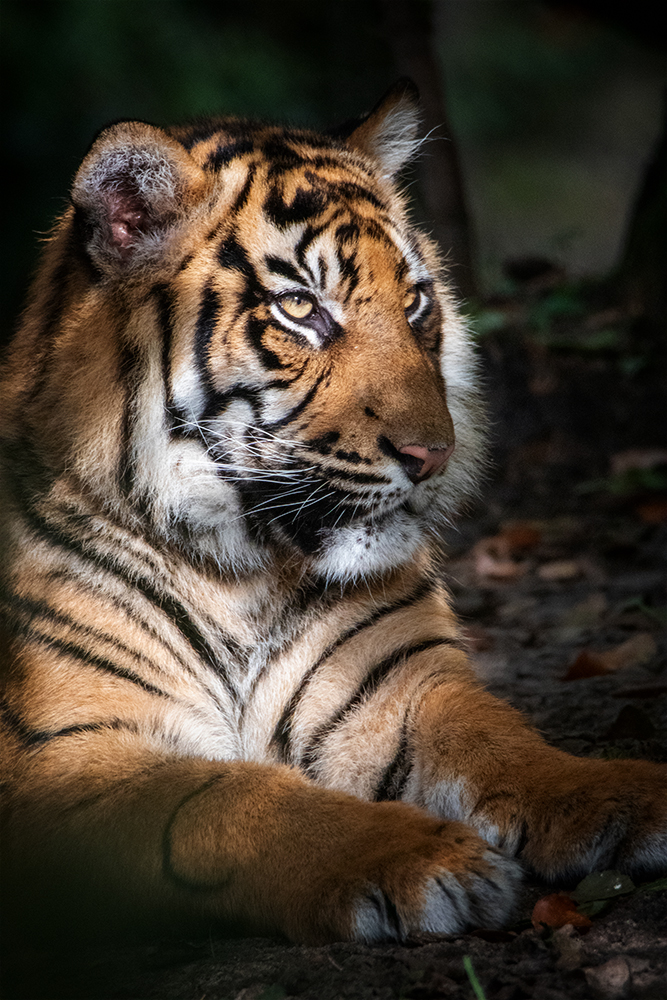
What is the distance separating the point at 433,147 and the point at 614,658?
2.82 metres

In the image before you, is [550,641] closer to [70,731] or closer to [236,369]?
[236,369]

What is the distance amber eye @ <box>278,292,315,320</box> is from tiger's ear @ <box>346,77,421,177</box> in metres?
0.59

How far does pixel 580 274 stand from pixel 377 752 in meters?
4.53

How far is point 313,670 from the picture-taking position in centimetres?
204

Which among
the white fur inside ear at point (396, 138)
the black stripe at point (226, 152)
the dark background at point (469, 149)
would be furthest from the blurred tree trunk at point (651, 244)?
the black stripe at point (226, 152)

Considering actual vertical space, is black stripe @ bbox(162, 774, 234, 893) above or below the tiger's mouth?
below

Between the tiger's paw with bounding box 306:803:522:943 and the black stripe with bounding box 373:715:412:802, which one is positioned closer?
the tiger's paw with bounding box 306:803:522:943

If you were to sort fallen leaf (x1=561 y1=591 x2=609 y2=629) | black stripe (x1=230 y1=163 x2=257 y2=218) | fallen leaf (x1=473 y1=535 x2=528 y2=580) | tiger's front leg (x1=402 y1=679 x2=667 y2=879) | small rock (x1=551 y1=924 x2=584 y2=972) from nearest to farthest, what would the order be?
1. small rock (x1=551 y1=924 x2=584 y2=972)
2. tiger's front leg (x1=402 y1=679 x2=667 y2=879)
3. black stripe (x1=230 y1=163 x2=257 y2=218)
4. fallen leaf (x1=561 y1=591 x2=609 y2=629)
5. fallen leaf (x1=473 y1=535 x2=528 y2=580)

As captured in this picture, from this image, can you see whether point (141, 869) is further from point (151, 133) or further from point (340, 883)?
point (151, 133)

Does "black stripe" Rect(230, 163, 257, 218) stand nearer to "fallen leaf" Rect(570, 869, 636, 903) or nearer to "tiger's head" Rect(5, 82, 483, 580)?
"tiger's head" Rect(5, 82, 483, 580)

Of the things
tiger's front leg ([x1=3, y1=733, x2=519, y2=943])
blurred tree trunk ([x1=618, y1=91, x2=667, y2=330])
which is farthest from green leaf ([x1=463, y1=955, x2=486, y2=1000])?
blurred tree trunk ([x1=618, y1=91, x2=667, y2=330])

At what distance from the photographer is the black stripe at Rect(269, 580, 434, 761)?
201 centimetres

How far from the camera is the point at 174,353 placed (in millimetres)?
1910

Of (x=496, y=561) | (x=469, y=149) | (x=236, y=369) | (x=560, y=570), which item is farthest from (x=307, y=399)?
(x=469, y=149)
